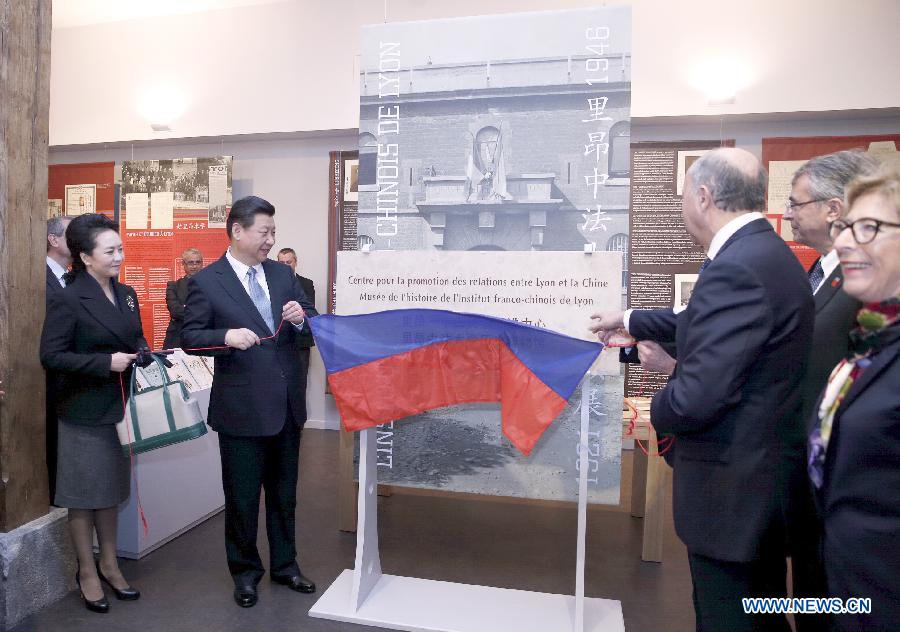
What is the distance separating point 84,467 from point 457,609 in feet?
5.52

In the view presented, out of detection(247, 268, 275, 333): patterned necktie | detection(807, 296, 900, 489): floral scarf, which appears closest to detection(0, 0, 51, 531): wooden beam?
detection(247, 268, 275, 333): patterned necktie

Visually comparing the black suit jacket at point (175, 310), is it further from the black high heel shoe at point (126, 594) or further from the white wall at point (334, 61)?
the black high heel shoe at point (126, 594)

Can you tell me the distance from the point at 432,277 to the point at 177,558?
1.96 metres

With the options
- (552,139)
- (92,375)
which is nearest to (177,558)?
(92,375)

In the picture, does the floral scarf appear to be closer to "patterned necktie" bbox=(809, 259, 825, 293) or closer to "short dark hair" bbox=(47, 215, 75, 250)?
"patterned necktie" bbox=(809, 259, 825, 293)

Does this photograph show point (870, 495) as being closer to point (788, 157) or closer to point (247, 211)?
point (247, 211)

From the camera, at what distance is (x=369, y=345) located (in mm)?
2617

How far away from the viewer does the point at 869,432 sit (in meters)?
1.18

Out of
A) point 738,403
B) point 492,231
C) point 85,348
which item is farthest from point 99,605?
point 738,403

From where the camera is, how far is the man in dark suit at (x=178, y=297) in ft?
19.1

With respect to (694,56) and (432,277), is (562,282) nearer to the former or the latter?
(432,277)

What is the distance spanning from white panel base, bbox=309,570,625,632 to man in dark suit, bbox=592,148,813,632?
42.6 inches

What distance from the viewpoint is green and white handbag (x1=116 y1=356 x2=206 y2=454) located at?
250 cm

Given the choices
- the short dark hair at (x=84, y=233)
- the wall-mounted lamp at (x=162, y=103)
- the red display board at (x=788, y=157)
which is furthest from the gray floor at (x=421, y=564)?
the wall-mounted lamp at (x=162, y=103)
